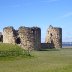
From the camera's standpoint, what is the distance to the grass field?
30125 millimetres

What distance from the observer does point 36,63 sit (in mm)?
36438

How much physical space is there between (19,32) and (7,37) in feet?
9.55

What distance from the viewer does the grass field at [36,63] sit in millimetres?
30125

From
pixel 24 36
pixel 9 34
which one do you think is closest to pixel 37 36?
pixel 24 36

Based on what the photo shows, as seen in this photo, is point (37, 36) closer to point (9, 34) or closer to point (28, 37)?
point (28, 37)

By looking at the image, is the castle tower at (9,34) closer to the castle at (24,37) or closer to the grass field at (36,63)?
the castle at (24,37)

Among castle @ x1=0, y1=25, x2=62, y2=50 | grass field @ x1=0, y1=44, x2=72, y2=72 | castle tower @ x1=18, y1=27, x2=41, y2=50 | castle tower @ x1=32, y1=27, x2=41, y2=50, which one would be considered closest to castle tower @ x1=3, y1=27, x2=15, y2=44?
castle @ x1=0, y1=25, x2=62, y2=50

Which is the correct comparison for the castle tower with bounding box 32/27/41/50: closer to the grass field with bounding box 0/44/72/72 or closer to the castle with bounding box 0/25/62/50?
the castle with bounding box 0/25/62/50

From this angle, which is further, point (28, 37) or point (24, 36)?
point (24, 36)

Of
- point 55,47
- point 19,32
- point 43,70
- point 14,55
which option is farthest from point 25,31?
point 43,70

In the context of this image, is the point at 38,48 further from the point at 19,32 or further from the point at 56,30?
the point at 56,30

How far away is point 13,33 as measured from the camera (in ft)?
208

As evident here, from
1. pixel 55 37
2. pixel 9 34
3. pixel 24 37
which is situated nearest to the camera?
pixel 24 37

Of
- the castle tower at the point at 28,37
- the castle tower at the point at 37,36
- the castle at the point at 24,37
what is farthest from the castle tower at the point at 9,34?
the castle tower at the point at 37,36
